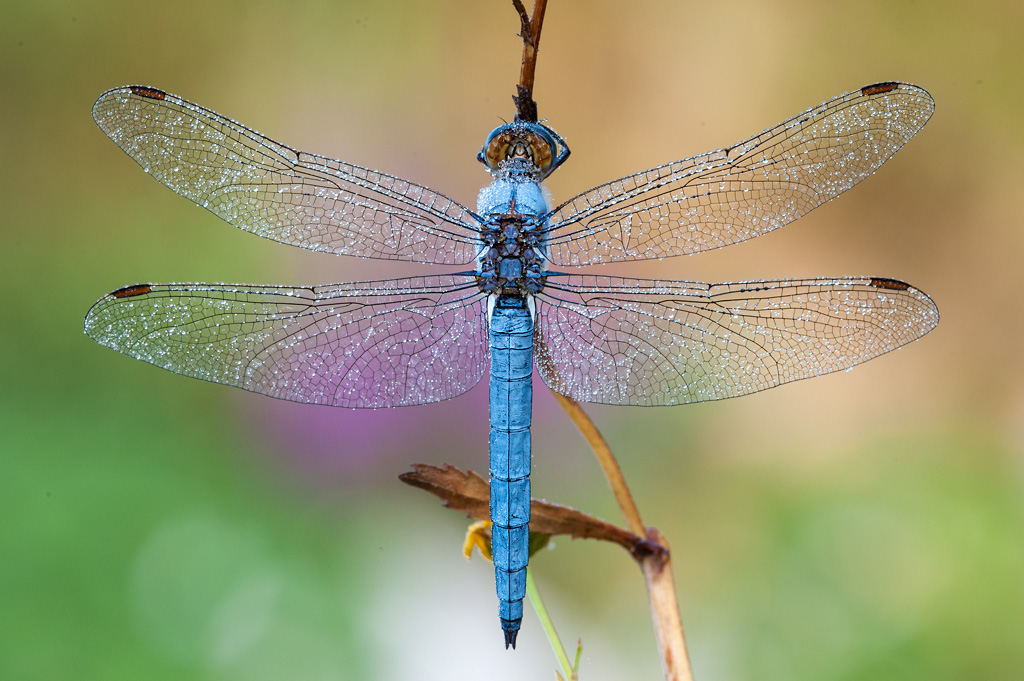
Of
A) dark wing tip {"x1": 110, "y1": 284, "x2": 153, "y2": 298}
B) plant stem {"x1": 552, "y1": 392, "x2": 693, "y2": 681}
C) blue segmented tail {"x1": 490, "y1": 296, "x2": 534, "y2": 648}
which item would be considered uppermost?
dark wing tip {"x1": 110, "y1": 284, "x2": 153, "y2": 298}

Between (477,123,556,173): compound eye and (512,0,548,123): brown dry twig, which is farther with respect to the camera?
(477,123,556,173): compound eye

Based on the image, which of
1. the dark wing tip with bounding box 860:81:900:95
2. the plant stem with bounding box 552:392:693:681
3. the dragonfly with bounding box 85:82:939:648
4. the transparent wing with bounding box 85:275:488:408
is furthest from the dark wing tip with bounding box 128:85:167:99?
the dark wing tip with bounding box 860:81:900:95

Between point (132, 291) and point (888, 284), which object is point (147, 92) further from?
point (888, 284)

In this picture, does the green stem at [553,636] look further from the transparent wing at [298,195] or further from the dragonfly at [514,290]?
the transparent wing at [298,195]

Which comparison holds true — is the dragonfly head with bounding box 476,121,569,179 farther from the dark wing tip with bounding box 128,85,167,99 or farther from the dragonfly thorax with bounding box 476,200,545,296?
the dark wing tip with bounding box 128,85,167,99

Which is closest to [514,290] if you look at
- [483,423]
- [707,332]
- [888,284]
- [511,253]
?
[511,253]

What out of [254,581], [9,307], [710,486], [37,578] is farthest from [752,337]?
[9,307]

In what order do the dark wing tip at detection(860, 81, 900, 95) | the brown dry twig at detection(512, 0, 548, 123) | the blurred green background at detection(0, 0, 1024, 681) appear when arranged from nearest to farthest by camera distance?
the brown dry twig at detection(512, 0, 548, 123) → the dark wing tip at detection(860, 81, 900, 95) → the blurred green background at detection(0, 0, 1024, 681)

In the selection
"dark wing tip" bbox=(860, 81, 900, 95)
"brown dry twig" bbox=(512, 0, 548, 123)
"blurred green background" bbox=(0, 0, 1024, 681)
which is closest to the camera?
"brown dry twig" bbox=(512, 0, 548, 123)

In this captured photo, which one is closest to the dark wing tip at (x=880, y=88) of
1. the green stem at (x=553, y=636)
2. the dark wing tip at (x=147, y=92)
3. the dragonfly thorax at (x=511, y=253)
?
the dragonfly thorax at (x=511, y=253)
